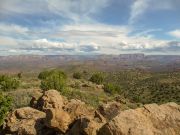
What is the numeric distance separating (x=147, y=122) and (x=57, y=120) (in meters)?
7.05

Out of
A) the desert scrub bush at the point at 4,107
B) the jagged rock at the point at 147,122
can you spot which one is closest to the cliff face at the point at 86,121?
the jagged rock at the point at 147,122

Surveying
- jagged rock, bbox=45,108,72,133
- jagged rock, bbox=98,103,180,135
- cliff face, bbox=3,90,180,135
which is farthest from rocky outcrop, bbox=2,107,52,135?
jagged rock, bbox=98,103,180,135

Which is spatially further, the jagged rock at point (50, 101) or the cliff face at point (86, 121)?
the jagged rock at point (50, 101)

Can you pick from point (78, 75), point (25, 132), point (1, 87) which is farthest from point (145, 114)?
point (78, 75)

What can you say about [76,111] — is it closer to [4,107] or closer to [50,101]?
[50,101]

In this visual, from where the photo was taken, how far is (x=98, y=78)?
134 m

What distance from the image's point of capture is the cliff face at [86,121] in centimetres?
1725

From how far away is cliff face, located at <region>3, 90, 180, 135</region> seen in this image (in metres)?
17.2

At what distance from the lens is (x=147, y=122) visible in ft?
59.0

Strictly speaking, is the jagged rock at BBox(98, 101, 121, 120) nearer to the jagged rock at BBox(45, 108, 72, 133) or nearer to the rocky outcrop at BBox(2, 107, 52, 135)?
the jagged rock at BBox(45, 108, 72, 133)

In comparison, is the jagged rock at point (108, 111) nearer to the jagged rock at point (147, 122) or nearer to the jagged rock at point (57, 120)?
the jagged rock at point (57, 120)

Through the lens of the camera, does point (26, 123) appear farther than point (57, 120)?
Yes

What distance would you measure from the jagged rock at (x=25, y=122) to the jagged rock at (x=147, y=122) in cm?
A: 722

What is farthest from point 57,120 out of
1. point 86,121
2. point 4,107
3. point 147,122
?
point 4,107
